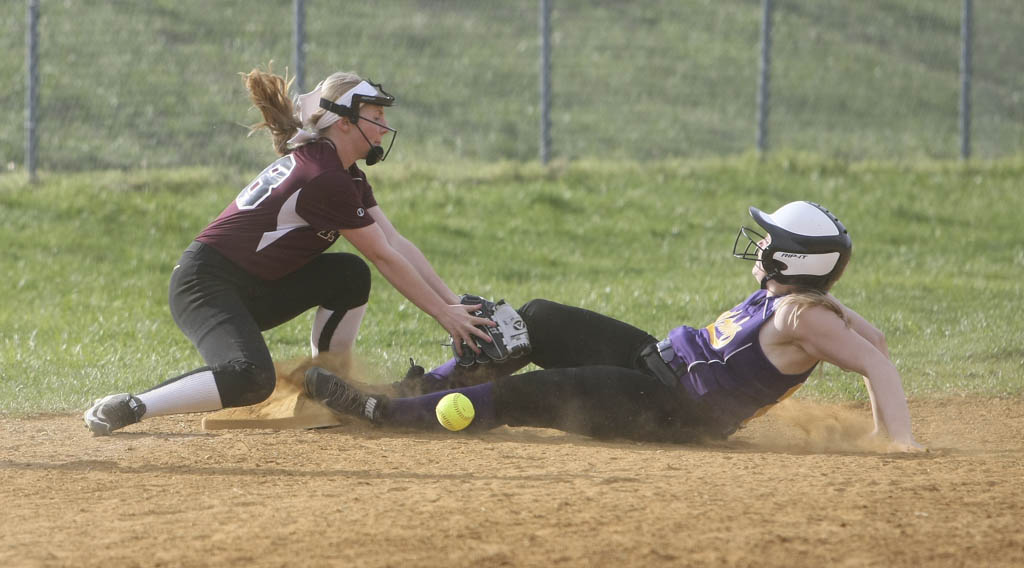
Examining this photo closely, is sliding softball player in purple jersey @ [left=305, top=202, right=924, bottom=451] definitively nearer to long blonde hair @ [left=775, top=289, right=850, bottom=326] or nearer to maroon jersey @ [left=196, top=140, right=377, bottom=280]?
long blonde hair @ [left=775, top=289, right=850, bottom=326]

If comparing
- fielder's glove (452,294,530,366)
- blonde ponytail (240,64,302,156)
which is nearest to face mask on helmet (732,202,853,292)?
fielder's glove (452,294,530,366)

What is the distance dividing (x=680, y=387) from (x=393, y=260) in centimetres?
143

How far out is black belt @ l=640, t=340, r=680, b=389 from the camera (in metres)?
5.45

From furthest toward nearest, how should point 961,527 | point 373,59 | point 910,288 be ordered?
point 373,59 < point 910,288 < point 961,527

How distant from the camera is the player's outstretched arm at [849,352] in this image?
504 cm

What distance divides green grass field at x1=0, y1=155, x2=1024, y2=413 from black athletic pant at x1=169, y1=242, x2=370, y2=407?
879 millimetres

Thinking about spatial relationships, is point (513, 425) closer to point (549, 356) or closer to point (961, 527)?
point (549, 356)

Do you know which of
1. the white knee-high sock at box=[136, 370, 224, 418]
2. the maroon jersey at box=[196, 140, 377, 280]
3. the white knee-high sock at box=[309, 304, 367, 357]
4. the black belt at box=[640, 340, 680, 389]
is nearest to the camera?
the white knee-high sock at box=[136, 370, 224, 418]

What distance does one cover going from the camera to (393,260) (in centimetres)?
565

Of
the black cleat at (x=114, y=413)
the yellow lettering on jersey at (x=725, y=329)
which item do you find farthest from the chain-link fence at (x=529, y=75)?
the yellow lettering on jersey at (x=725, y=329)

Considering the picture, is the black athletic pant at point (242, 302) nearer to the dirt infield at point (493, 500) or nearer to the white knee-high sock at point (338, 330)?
the white knee-high sock at point (338, 330)

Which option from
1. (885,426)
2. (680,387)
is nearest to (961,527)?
(885,426)

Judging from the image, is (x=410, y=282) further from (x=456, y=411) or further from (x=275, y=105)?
(x=275, y=105)

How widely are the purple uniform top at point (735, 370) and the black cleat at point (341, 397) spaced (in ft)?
4.48
